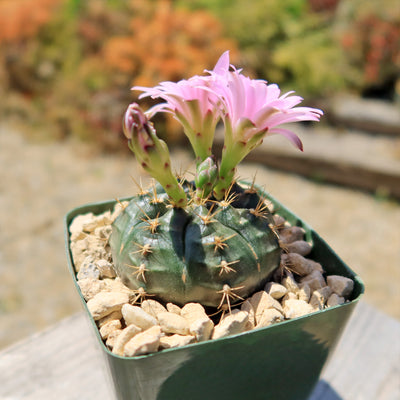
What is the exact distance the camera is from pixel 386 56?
3574mm

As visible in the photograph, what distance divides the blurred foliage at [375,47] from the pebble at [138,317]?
3.39 meters

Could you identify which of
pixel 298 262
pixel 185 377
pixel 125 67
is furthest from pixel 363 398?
pixel 125 67

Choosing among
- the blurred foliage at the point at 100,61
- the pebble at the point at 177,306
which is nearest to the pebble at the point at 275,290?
the pebble at the point at 177,306

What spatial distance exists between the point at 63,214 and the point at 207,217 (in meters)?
1.99

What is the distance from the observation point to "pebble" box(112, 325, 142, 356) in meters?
0.61

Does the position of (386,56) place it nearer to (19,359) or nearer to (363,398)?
(363,398)

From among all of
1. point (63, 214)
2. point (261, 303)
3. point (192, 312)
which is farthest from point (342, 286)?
point (63, 214)

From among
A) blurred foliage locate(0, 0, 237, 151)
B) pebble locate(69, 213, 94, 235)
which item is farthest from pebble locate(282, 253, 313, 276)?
blurred foliage locate(0, 0, 237, 151)

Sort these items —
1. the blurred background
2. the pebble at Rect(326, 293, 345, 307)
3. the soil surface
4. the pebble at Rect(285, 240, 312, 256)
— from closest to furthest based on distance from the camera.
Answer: the pebble at Rect(326, 293, 345, 307)
the pebble at Rect(285, 240, 312, 256)
the soil surface
the blurred background

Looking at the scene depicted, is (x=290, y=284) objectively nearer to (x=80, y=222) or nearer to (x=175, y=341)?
(x=175, y=341)

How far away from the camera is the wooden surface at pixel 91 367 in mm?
923

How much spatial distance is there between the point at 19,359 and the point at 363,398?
699 mm

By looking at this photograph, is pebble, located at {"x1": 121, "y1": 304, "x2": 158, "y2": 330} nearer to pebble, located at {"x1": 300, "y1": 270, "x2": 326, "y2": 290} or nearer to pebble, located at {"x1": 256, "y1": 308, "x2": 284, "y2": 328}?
pebble, located at {"x1": 256, "y1": 308, "x2": 284, "y2": 328}

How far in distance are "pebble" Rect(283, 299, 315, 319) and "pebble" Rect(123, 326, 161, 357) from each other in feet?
0.65
